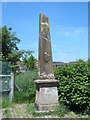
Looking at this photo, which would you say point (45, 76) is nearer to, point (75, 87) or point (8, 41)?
point (75, 87)

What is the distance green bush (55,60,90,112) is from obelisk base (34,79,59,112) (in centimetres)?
18

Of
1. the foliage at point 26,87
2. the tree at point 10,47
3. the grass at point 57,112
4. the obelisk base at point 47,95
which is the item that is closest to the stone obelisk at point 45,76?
the obelisk base at point 47,95

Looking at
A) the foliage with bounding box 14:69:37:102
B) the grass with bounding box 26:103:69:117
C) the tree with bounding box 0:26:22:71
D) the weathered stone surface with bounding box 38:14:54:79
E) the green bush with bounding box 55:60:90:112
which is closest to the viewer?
the grass with bounding box 26:103:69:117

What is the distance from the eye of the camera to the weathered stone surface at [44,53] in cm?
444

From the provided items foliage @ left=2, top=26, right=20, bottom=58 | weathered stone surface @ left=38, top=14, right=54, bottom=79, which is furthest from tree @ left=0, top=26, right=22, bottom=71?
weathered stone surface @ left=38, top=14, right=54, bottom=79

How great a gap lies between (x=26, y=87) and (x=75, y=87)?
296cm

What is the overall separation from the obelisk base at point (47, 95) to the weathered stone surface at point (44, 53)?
0.56 ft

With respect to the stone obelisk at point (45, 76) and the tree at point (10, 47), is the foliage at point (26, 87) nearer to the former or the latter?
the stone obelisk at point (45, 76)

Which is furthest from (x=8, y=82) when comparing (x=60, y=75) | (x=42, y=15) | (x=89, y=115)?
(x=89, y=115)

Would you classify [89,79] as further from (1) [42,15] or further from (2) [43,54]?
(1) [42,15]

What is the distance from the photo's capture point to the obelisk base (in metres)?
4.19

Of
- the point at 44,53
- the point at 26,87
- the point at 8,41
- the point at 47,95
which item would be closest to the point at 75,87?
the point at 47,95

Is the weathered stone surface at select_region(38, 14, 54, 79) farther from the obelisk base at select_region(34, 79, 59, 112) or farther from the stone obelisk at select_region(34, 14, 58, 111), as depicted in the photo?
the obelisk base at select_region(34, 79, 59, 112)

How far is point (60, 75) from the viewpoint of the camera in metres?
4.77
